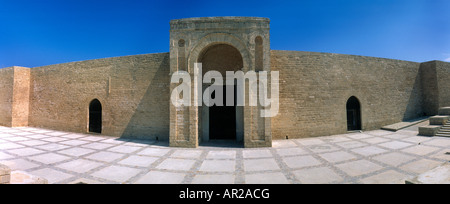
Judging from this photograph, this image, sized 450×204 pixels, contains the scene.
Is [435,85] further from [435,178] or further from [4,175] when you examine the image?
[4,175]

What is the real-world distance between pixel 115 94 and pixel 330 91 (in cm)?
1189

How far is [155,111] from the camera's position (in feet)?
29.1

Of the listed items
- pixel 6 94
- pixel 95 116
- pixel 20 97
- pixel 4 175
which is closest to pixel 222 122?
pixel 4 175

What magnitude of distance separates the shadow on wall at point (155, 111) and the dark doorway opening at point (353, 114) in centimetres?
1007

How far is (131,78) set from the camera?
9.29 meters

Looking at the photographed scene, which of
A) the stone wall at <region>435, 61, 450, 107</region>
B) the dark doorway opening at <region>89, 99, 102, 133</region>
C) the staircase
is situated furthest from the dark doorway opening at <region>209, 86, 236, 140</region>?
the stone wall at <region>435, 61, 450, 107</region>

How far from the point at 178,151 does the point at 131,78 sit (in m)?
5.34

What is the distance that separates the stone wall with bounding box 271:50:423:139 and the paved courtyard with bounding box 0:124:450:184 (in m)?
1.53

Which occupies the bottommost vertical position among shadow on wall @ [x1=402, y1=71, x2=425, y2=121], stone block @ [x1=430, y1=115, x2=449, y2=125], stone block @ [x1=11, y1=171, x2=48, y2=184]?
Result: stone block @ [x1=11, y1=171, x2=48, y2=184]

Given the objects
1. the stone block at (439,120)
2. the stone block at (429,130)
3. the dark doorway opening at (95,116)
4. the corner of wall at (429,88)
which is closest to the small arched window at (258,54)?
the stone block at (429,130)

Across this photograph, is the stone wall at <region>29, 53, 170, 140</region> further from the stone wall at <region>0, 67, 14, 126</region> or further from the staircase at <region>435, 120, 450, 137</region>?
the staircase at <region>435, 120, 450, 137</region>

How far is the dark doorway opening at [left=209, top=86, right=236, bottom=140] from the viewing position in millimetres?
8711

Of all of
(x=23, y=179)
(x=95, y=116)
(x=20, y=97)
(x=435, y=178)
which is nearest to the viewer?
(x=435, y=178)
